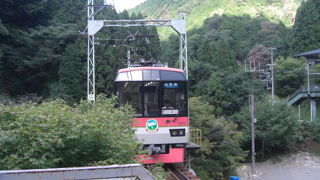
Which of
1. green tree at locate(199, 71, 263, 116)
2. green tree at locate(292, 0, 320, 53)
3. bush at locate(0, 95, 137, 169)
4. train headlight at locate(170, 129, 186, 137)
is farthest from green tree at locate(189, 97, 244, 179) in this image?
green tree at locate(292, 0, 320, 53)

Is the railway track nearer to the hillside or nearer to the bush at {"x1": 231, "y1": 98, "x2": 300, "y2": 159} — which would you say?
the bush at {"x1": 231, "y1": 98, "x2": 300, "y2": 159}

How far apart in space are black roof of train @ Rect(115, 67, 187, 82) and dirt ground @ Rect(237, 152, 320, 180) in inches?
557

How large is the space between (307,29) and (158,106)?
116ft

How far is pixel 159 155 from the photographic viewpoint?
1086cm

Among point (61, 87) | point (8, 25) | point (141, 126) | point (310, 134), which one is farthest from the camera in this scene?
point (310, 134)

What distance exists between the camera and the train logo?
10.7 meters

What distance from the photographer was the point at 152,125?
10.8 meters

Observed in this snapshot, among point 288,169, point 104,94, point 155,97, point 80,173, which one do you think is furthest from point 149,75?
point 288,169

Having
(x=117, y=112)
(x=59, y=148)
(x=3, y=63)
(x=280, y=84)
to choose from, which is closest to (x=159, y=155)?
(x=117, y=112)

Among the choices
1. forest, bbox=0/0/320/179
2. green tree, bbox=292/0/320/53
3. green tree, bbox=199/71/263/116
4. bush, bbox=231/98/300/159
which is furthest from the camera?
green tree, bbox=292/0/320/53

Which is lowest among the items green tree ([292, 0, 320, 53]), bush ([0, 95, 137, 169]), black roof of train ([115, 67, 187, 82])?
bush ([0, 95, 137, 169])

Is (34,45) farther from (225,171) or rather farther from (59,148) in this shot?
(59,148)

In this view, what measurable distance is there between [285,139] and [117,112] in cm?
2349

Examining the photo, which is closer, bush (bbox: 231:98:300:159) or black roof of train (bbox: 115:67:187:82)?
black roof of train (bbox: 115:67:187:82)
